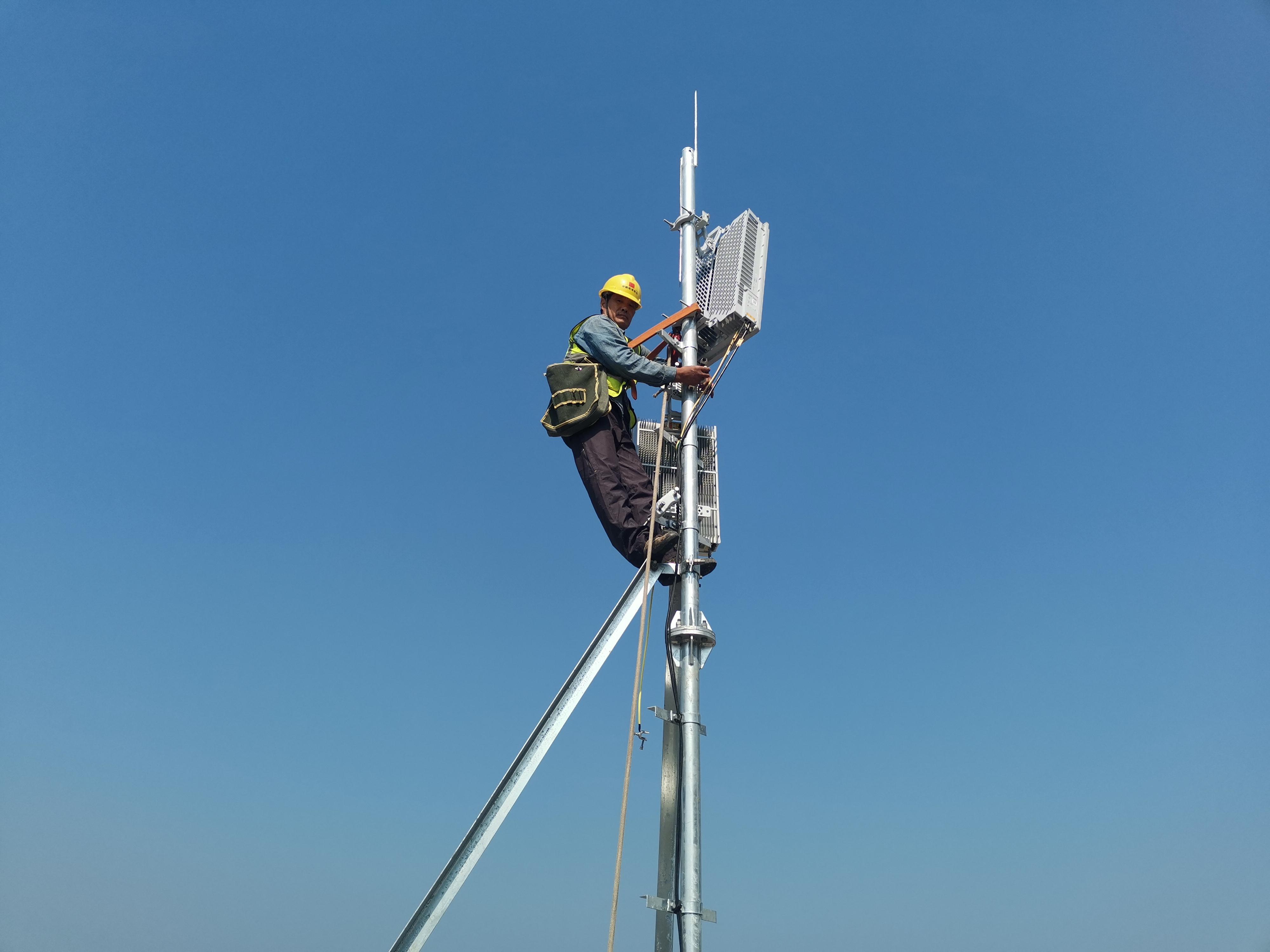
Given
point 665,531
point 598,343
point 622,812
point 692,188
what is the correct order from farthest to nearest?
point 692,188 → point 598,343 → point 665,531 → point 622,812

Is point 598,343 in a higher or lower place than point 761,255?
lower

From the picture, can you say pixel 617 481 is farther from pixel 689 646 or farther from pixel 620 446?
pixel 689 646

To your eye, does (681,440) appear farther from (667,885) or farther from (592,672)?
(667,885)

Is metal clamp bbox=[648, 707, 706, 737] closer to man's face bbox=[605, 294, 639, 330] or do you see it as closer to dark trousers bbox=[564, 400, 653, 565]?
dark trousers bbox=[564, 400, 653, 565]

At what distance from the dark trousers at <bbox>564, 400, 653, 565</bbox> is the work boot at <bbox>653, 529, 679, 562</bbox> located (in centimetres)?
10

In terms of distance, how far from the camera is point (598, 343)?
984 centimetres

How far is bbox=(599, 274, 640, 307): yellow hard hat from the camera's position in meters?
10.5

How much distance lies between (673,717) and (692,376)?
322 centimetres

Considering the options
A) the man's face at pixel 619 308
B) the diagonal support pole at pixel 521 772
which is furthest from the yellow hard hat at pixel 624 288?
the diagonal support pole at pixel 521 772

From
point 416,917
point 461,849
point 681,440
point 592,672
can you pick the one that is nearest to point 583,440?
point 681,440

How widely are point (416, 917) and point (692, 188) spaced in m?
7.58

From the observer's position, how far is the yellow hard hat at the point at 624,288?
1048 cm

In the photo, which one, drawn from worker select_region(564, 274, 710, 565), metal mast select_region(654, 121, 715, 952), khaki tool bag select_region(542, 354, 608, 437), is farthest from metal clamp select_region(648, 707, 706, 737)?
khaki tool bag select_region(542, 354, 608, 437)

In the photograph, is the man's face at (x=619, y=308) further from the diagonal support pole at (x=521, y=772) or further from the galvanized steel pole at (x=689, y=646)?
the diagonal support pole at (x=521, y=772)
